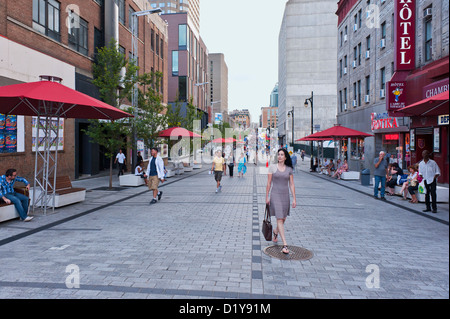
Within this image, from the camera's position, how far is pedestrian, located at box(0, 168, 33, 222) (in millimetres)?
8281

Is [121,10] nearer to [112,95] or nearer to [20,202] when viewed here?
[112,95]

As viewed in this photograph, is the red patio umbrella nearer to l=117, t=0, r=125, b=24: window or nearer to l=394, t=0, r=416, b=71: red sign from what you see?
l=394, t=0, r=416, b=71: red sign

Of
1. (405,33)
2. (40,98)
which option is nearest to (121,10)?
(405,33)

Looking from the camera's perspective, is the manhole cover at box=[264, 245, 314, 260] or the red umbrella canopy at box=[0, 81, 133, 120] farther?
the red umbrella canopy at box=[0, 81, 133, 120]

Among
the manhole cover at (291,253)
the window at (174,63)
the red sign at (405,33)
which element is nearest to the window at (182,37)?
the window at (174,63)

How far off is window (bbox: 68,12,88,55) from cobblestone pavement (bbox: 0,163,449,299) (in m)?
11.6

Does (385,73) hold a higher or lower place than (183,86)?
lower

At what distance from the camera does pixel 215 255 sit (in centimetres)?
582

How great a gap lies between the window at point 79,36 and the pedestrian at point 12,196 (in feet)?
Result: 39.1

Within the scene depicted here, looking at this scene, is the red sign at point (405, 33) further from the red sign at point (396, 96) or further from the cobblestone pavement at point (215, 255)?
the cobblestone pavement at point (215, 255)

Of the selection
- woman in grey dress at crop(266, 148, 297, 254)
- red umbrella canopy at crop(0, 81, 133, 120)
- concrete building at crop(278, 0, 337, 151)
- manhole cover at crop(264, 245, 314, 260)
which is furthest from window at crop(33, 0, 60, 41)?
concrete building at crop(278, 0, 337, 151)

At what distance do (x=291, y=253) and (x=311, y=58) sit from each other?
247 ft

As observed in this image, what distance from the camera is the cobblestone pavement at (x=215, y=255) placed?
439cm

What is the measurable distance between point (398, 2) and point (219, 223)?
53.0 feet
